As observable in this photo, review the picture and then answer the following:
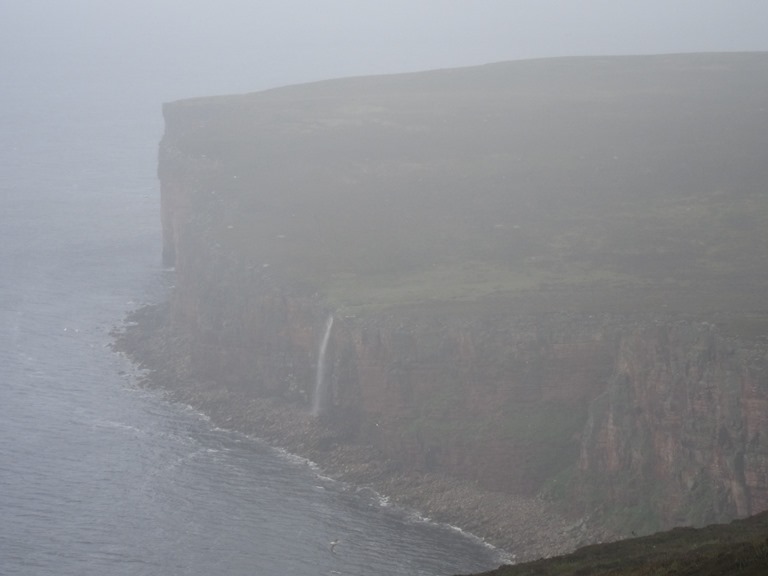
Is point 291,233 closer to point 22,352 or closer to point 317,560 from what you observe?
point 22,352

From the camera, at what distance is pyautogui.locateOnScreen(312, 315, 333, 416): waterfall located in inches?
2776

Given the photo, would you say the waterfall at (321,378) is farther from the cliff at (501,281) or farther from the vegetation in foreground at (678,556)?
the vegetation in foreground at (678,556)

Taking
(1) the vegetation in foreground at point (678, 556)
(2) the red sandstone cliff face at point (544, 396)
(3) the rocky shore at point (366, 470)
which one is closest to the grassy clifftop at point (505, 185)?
(2) the red sandstone cliff face at point (544, 396)

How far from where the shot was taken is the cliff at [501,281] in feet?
191

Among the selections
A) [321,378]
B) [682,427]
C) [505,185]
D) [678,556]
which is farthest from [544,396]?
[505,185]

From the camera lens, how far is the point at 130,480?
6366 cm

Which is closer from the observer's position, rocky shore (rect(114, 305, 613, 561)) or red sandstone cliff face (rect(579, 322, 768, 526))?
red sandstone cliff face (rect(579, 322, 768, 526))

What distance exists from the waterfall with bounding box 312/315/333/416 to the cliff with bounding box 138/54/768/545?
277 millimetres

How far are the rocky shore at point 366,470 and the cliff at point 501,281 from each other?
27 centimetres

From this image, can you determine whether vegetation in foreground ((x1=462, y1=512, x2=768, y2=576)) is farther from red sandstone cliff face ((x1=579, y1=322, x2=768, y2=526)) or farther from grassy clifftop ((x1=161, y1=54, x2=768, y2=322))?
grassy clifftop ((x1=161, y1=54, x2=768, y2=322))

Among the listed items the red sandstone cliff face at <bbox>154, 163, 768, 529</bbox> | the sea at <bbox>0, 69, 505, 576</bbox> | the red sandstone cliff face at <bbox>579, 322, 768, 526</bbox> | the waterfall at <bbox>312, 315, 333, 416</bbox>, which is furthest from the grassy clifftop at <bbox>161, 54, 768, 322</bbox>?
the sea at <bbox>0, 69, 505, 576</bbox>

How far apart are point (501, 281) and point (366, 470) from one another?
14.6 meters

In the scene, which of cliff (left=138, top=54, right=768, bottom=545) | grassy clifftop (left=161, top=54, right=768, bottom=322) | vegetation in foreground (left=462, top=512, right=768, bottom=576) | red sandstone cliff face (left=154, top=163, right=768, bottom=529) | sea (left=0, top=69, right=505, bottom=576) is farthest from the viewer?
grassy clifftop (left=161, top=54, right=768, bottom=322)

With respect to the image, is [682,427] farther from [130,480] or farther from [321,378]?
[130,480]
